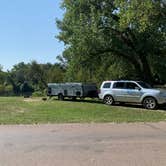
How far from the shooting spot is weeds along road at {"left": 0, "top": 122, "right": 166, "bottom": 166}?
9.30m

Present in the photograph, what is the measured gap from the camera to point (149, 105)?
26609mm

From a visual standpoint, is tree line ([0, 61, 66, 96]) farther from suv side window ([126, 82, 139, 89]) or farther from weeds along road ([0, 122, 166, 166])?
weeds along road ([0, 122, 166, 166])

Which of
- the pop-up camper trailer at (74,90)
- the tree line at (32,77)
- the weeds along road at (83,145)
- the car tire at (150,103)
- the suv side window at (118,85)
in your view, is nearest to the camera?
the weeds along road at (83,145)

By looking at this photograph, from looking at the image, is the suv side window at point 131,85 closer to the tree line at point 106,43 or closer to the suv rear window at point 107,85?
the suv rear window at point 107,85

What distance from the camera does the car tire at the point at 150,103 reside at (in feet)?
86.6

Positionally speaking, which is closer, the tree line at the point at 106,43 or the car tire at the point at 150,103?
the car tire at the point at 150,103

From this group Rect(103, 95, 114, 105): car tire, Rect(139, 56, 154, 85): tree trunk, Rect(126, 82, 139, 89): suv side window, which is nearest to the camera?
Rect(126, 82, 139, 89): suv side window

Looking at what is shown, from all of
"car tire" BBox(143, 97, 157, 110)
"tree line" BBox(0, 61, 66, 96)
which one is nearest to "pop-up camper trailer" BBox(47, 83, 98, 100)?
"car tire" BBox(143, 97, 157, 110)

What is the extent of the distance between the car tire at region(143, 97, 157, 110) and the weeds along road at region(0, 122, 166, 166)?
395 inches

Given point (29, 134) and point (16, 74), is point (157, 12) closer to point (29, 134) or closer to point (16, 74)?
point (29, 134)

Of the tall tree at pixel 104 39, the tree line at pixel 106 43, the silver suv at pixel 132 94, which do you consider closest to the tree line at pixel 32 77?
the tree line at pixel 106 43

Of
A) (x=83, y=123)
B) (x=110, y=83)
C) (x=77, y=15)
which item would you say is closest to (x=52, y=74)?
(x=77, y=15)

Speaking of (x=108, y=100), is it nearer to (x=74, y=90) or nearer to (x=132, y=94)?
(x=132, y=94)

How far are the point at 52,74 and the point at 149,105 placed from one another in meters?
56.1
